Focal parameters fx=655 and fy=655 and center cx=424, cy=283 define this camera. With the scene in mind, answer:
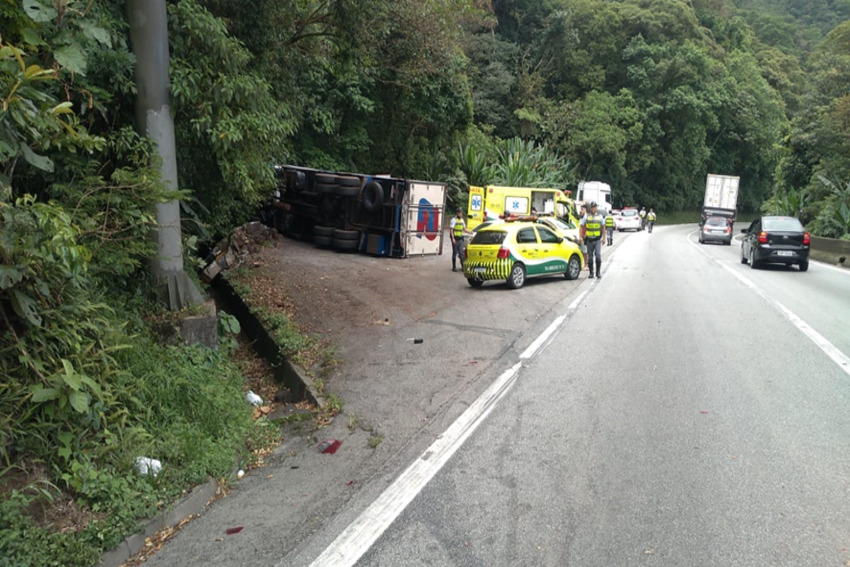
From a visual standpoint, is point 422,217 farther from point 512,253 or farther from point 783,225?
point 783,225

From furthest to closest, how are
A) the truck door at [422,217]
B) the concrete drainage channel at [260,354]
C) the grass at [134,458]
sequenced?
the truck door at [422,217] < the concrete drainage channel at [260,354] < the grass at [134,458]

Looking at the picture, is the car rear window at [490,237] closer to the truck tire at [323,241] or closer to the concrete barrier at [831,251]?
the truck tire at [323,241]

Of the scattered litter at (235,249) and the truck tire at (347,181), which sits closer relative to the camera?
the scattered litter at (235,249)

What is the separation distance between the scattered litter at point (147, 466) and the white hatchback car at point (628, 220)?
46879mm

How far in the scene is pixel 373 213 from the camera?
2028 cm

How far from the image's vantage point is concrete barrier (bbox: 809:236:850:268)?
80.4ft

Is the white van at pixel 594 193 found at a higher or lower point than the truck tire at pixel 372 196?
lower

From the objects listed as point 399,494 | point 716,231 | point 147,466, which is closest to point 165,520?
point 147,466

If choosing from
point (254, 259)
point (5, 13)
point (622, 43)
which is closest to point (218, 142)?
point (5, 13)

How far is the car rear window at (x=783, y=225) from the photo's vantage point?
811 inches

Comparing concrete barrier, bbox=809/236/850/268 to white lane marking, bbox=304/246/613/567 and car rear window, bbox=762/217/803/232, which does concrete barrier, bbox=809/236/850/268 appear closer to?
car rear window, bbox=762/217/803/232

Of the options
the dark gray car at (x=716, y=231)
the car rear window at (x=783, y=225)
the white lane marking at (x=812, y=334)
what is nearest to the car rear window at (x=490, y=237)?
the white lane marking at (x=812, y=334)

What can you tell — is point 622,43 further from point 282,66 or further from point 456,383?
point 456,383

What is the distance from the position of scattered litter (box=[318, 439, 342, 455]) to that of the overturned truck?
13843 mm
